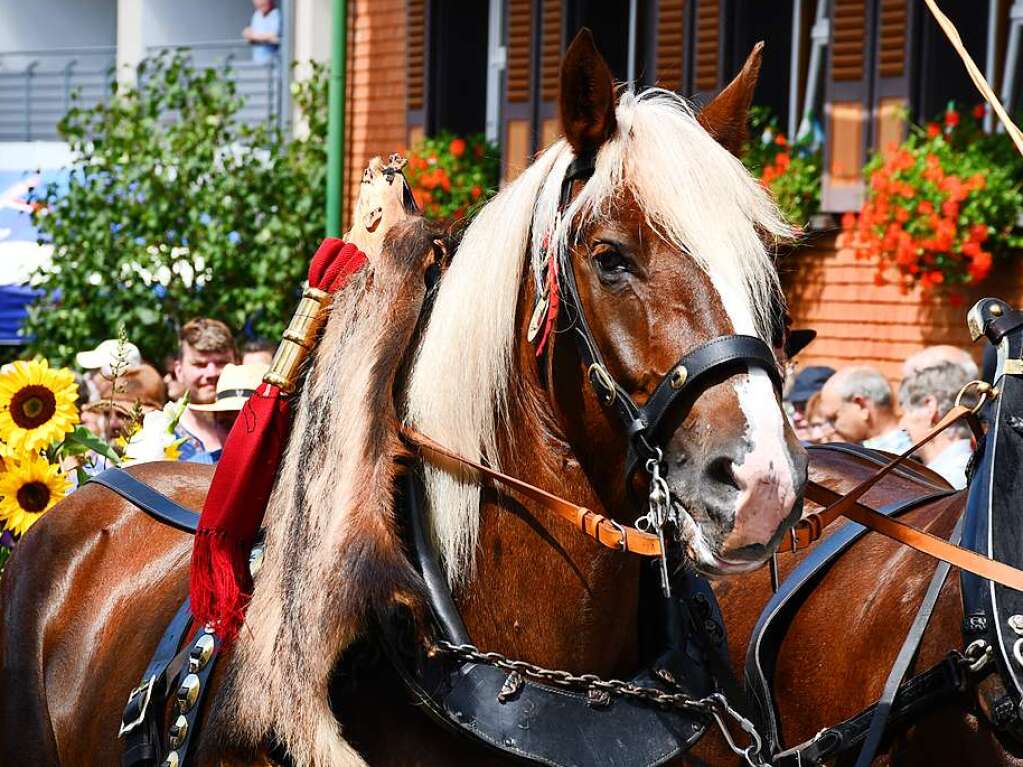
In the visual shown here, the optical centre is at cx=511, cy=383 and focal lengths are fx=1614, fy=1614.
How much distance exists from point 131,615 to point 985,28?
25.3 ft

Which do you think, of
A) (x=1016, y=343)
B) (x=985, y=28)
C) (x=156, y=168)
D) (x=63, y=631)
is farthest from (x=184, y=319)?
(x=1016, y=343)

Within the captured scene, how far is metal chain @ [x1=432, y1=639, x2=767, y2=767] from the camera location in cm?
261

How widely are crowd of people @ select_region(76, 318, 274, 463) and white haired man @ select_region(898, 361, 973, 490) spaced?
7.14ft

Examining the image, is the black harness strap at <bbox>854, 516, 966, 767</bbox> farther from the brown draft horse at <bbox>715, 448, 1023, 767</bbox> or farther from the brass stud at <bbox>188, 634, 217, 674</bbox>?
the brass stud at <bbox>188, 634, 217, 674</bbox>

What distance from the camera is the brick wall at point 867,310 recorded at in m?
9.14

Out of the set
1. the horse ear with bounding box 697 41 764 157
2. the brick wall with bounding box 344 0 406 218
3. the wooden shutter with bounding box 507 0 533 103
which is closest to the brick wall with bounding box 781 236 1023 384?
the wooden shutter with bounding box 507 0 533 103

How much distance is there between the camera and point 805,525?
2.76m

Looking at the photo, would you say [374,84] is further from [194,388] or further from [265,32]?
[194,388]

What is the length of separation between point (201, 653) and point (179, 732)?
14cm

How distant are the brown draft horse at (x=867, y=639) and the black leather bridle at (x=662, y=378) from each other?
1.13 metres

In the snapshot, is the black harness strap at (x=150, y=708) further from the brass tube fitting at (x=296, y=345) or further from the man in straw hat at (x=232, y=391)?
the man in straw hat at (x=232, y=391)

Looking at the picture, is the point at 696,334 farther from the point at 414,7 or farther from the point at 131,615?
the point at 414,7

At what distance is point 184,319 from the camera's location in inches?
430

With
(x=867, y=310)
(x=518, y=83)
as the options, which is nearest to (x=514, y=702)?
(x=867, y=310)
